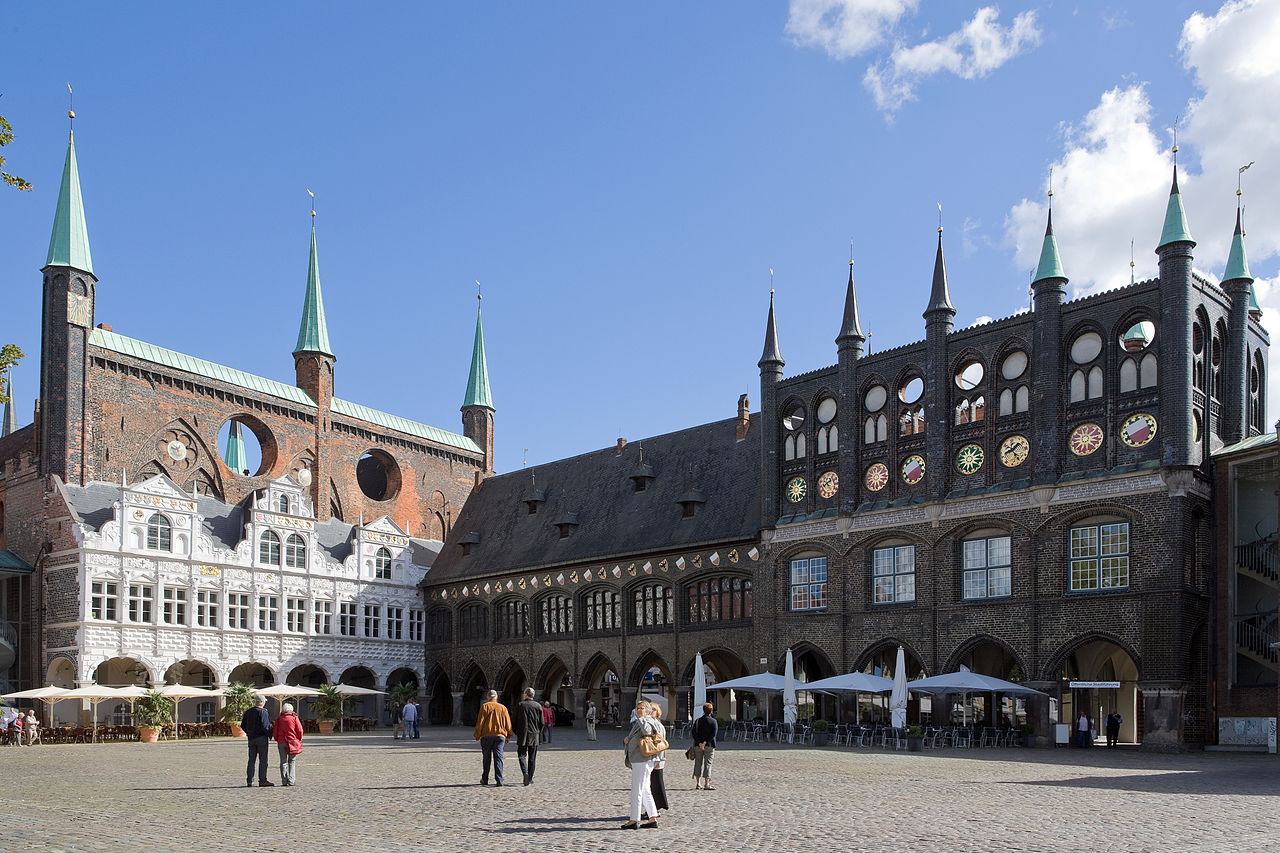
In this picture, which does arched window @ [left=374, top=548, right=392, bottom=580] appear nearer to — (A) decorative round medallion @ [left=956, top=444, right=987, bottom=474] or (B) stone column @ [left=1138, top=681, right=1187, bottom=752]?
(A) decorative round medallion @ [left=956, top=444, right=987, bottom=474]

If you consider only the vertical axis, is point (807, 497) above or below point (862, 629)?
above

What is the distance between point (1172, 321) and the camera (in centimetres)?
3609

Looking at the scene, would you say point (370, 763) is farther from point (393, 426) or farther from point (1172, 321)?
point (393, 426)

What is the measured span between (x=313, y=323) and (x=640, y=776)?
51.0 m

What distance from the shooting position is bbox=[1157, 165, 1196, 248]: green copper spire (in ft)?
119

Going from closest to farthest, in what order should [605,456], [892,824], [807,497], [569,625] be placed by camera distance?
[892,824] → [807,497] → [569,625] → [605,456]

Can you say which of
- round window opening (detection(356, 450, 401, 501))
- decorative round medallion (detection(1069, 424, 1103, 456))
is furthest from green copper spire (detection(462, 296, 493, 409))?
decorative round medallion (detection(1069, 424, 1103, 456))

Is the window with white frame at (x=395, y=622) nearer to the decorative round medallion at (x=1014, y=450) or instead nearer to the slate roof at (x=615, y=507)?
the slate roof at (x=615, y=507)

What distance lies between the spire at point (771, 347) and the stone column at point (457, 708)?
2267cm

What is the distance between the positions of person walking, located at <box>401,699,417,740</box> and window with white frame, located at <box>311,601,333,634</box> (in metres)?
15.3

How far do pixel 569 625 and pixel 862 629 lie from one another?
15994 millimetres

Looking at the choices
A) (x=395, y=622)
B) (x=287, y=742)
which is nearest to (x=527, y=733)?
(x=287, y=742)

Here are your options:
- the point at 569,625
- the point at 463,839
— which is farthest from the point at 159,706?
the point at 463,839

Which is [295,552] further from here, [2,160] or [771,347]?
[2,160]
